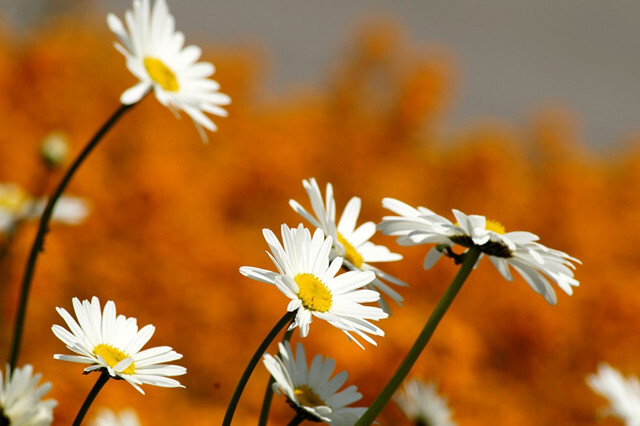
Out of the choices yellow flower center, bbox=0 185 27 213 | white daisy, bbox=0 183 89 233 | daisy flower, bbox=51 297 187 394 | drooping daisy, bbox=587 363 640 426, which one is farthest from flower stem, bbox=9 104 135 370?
yellow flower center, bbox=0 185 27 213

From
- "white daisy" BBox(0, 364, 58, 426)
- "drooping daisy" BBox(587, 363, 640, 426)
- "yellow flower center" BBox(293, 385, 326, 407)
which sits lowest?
"white daisy" BBox(0, 364, 58, 426)

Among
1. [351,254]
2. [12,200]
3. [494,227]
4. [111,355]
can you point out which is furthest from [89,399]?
[12,200]

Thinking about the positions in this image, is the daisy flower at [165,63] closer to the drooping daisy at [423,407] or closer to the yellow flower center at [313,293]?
the yellow flower center at [313,293]

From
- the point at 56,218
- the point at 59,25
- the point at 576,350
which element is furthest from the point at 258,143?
the point at 59,25

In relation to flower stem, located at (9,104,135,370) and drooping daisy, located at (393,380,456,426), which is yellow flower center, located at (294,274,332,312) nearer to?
flower stem, located at (9,104,135,370)

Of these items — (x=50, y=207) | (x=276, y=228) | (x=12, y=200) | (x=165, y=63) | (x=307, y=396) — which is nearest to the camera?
(x=307, y=396)

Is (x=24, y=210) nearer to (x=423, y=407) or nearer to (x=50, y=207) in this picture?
(x=50, y=207)
